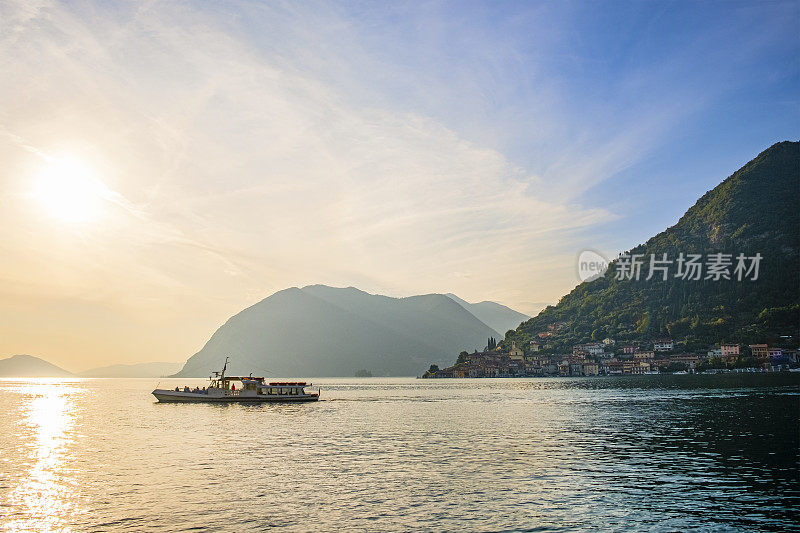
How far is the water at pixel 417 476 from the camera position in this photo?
2933cm

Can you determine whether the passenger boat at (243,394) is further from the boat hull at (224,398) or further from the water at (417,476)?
the water at (417,476)

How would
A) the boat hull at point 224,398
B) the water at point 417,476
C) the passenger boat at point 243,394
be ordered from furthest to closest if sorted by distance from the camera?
the passenger boat at point 243,394
the boat hull at point 224,398
the water at point 417,476

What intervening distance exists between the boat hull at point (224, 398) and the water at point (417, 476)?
2306 inches

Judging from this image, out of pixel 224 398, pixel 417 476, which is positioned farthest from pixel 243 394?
pixel 417 476

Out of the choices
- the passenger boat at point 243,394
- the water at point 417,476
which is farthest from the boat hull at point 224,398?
the water at point 417,476

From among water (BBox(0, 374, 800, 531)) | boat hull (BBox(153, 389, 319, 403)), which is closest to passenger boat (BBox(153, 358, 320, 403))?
boat hull (BBox(153, 389, 319, 403))

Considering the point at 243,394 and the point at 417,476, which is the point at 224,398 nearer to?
the point at 243,394

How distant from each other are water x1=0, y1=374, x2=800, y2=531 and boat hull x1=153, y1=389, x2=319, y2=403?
5857 cm

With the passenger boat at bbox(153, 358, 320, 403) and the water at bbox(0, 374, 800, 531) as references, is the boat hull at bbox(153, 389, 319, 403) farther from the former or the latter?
the water at bbox(0, 374, 800, 531)

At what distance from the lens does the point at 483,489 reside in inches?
1390

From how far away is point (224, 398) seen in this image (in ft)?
445

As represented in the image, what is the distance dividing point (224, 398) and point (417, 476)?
106726 millimetres

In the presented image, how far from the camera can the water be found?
96.2 feet

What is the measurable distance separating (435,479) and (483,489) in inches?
174
